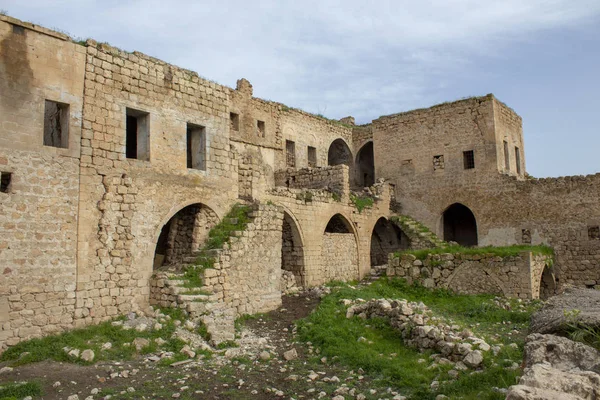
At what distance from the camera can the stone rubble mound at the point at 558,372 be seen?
3.83 m

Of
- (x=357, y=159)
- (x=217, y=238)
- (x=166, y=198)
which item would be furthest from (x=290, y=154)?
(x=166, y=198)

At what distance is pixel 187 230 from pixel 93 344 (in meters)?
4.52

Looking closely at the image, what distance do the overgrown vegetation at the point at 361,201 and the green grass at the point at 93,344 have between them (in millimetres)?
11526

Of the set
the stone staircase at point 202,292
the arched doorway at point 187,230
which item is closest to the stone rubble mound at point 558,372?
the stone staircase at point 202,292

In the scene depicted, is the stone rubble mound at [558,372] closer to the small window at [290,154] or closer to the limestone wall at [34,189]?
the limestone wall at [34,189]

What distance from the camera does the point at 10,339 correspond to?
27.8 feet

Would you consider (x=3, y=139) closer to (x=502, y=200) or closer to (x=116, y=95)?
(x=116, y=95)

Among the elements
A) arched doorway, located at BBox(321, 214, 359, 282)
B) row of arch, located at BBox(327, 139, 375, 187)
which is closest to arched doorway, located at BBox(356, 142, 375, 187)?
row of arch, located at BBox(327, 139, 375, 187)

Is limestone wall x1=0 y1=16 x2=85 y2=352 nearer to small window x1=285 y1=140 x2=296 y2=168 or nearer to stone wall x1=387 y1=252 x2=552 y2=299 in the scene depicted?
stone wall x1=387 y1=252 x2=552 y2=299

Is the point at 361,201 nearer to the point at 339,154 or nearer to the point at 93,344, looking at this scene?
the point at 339,154

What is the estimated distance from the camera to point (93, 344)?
850 centimetres

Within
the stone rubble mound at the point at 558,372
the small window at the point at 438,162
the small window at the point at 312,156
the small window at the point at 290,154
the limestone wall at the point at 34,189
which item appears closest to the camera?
the stone rubble mound at the point at 558,372

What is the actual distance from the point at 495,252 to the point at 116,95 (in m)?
11.4

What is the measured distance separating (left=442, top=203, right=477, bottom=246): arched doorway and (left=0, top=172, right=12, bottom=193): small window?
760 inches
